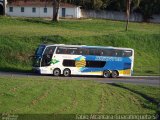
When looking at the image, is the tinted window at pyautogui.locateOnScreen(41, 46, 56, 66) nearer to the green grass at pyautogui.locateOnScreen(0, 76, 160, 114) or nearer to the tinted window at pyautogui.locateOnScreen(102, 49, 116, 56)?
the tinted window at pyautogui.locateOnScreen(102, 49, 116, 56)

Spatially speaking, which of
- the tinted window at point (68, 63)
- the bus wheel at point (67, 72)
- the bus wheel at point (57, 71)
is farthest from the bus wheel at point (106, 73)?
the bus wheel at point (57, 71)

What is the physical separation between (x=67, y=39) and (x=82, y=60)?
11.2 m

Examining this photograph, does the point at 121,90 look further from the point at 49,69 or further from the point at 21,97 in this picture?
the point at 49,69

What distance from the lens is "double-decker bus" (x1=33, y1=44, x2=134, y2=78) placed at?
48281 mm

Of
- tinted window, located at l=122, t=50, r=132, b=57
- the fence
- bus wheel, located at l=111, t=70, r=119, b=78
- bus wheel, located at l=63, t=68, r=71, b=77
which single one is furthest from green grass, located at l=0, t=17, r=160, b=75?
the fence

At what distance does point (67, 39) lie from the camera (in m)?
60.5

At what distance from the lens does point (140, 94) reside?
33.8 meters

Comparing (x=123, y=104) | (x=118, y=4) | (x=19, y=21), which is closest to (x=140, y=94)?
(x=123, y=104)

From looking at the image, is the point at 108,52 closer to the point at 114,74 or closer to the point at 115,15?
the point at 114,74

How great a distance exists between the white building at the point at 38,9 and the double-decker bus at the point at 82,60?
4563 centimetres

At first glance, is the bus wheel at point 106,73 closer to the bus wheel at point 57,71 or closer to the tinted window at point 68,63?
the tinted window at point 68,63

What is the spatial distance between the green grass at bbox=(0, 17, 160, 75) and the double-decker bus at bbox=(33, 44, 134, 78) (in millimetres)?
3924

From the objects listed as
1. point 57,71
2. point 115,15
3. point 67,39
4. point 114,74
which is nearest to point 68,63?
point 57,71

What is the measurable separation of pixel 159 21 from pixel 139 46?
37.5m
